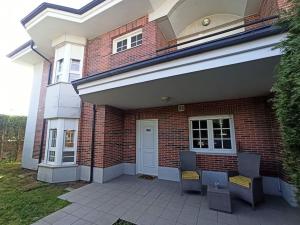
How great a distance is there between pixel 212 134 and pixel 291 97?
4442 mm

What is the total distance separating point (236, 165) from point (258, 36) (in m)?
4.08

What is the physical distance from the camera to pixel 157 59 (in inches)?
143

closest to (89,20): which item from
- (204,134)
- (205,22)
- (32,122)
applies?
(205,22)

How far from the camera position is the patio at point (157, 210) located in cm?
346

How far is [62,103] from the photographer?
22.1 feet

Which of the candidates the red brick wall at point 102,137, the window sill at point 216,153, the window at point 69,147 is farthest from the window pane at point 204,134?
the window at point 69,147

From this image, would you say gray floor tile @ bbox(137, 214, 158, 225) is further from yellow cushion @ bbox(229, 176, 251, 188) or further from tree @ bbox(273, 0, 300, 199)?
tree @ bbox(273, 0, 300, 199)

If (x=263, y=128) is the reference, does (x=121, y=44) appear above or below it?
above

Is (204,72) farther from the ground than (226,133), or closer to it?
farther from the ground

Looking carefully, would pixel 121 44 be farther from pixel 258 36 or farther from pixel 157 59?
pixel 258 36

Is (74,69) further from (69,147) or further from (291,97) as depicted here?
(291,97)

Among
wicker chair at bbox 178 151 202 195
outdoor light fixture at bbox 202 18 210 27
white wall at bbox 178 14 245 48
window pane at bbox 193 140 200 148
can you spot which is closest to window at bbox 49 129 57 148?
wicker chair at bbox 178 151 202 195

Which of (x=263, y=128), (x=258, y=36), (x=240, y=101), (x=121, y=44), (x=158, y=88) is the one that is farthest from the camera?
(x=121, y=44)

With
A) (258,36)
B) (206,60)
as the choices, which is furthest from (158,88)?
(258,36)
